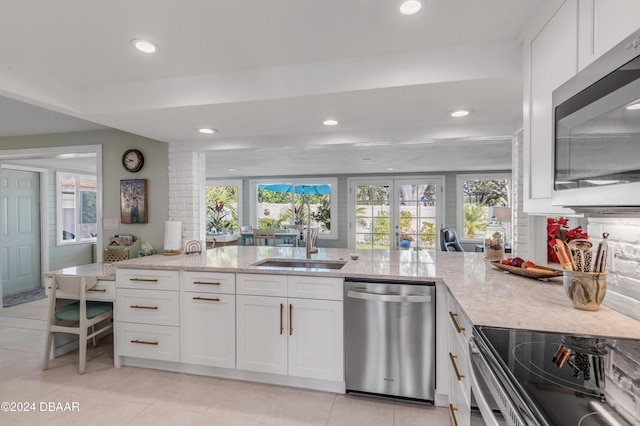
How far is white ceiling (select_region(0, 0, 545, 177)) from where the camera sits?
1.61 meters

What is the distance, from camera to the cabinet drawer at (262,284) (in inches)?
91.0

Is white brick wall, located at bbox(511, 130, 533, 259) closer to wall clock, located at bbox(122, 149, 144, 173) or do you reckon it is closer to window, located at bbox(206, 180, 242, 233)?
wall clock, located at bbox(122, 149, 144, 173)

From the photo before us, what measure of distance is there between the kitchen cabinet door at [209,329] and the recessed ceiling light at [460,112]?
2.20 meters

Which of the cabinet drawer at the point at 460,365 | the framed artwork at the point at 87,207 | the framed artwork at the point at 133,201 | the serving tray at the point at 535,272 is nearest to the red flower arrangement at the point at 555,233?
the serving tray at the point at 535,272

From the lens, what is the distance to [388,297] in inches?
82.7

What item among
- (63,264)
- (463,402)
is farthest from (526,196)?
(63,264)

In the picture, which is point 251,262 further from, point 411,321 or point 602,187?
point 602,187

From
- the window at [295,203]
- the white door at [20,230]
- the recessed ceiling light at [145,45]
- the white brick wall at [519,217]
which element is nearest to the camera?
the recessed ceiling light at [145,45]

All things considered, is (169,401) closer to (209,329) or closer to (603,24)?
(209,329)

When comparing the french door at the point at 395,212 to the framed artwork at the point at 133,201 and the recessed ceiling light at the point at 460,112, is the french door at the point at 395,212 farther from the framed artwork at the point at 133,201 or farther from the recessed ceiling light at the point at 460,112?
the framed artwork at the point at 133,201

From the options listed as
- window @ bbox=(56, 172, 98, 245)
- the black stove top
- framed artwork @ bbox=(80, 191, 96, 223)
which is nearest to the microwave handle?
the black stove top

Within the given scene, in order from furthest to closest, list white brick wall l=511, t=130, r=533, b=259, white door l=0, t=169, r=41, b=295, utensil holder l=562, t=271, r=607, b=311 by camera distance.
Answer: white door l=0, t=169, r=41, b=295
white brick wall l=511, t=130, r=533, b=259
utensil holder l=562, t=271, r=607, b=311

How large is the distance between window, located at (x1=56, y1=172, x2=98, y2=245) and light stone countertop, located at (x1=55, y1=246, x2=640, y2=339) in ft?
13.8

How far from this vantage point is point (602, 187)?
3.01 ft
